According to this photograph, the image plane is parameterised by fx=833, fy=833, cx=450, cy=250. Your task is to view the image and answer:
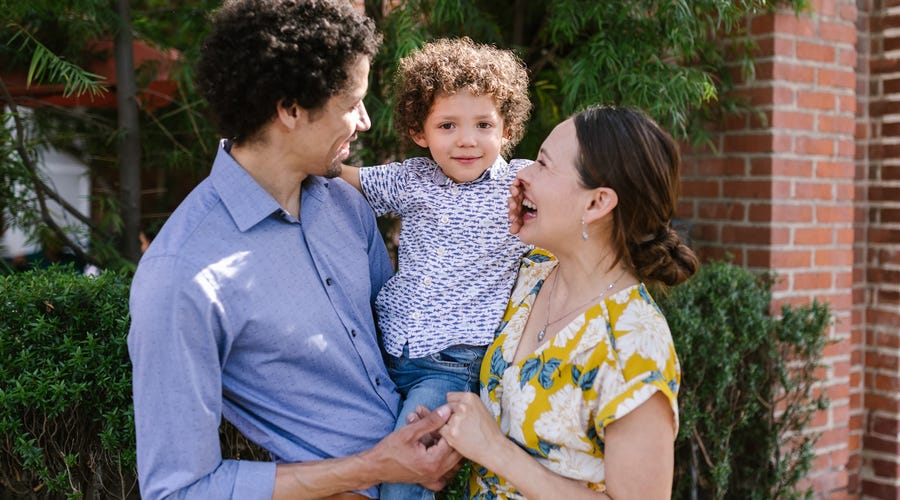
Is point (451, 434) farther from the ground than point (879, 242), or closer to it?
closer to it

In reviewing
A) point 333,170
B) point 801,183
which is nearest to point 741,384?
point 801,183

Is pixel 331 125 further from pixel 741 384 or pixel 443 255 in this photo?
pixel 741 384

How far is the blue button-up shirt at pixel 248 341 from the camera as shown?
165 cm

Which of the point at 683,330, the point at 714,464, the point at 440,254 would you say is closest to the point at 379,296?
the point at 440,254

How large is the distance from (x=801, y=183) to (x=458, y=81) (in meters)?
2.20

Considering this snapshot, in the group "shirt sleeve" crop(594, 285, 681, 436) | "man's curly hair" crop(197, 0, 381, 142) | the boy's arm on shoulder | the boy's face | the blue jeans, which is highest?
"man's curly hair" crop(197, 0, 381, 142)

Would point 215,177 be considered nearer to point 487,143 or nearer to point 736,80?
point 487,143

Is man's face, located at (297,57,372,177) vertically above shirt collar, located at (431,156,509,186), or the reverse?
man's face, located at (297,57,372,177)

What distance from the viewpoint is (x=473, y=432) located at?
6.21ft

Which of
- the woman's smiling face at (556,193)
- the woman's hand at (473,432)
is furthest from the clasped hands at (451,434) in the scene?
the woman's smiling face at (556,193)

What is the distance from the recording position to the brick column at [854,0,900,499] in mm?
4195

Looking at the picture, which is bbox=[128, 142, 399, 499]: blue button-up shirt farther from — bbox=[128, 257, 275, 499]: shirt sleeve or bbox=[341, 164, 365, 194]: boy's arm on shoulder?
bbox=[341, 164, 365, 194]: boy's arm on shoulder

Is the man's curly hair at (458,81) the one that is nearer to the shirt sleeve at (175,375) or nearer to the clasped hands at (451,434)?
the clasped hands at (451,434)

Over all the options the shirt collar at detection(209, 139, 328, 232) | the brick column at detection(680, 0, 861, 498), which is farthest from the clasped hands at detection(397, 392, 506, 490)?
the brick column at detection(680, 0, 861, 498)
